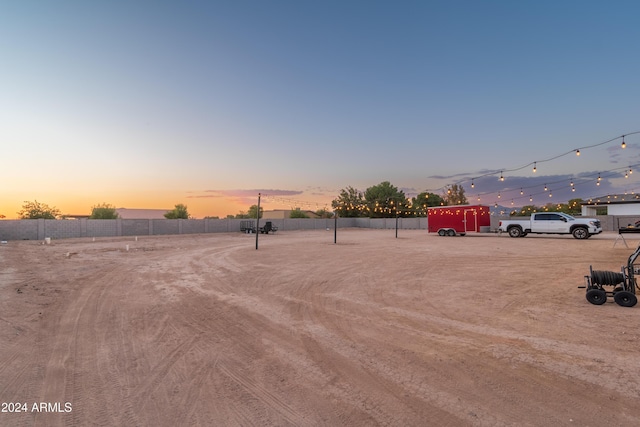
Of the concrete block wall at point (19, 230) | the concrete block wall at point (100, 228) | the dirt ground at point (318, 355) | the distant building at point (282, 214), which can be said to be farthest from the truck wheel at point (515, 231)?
the distant building at point (282, 214)

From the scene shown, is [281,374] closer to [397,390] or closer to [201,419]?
[201,419]

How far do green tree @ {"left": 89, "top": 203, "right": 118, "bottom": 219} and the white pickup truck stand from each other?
4847 cm

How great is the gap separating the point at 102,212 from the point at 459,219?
46.1 meters

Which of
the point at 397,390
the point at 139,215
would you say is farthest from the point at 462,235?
the point at 139,215

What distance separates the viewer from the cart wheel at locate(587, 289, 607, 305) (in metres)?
5.93

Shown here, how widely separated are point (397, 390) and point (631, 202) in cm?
5010

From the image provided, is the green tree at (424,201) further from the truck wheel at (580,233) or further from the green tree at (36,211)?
the green tree at (36,211)

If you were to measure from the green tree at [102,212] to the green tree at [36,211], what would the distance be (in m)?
4.65

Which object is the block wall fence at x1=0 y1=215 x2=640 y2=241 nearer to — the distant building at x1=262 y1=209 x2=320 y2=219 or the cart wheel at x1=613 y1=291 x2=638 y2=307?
the cart wheel at x1=613 y1=291 x2=638 y2=307

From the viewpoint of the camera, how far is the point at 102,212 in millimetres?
41781

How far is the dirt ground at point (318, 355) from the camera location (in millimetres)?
2766

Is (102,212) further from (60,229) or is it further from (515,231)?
(515,231)

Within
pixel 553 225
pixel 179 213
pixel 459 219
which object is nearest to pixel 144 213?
pixel 179 213

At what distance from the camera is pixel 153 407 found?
2.85 meters
